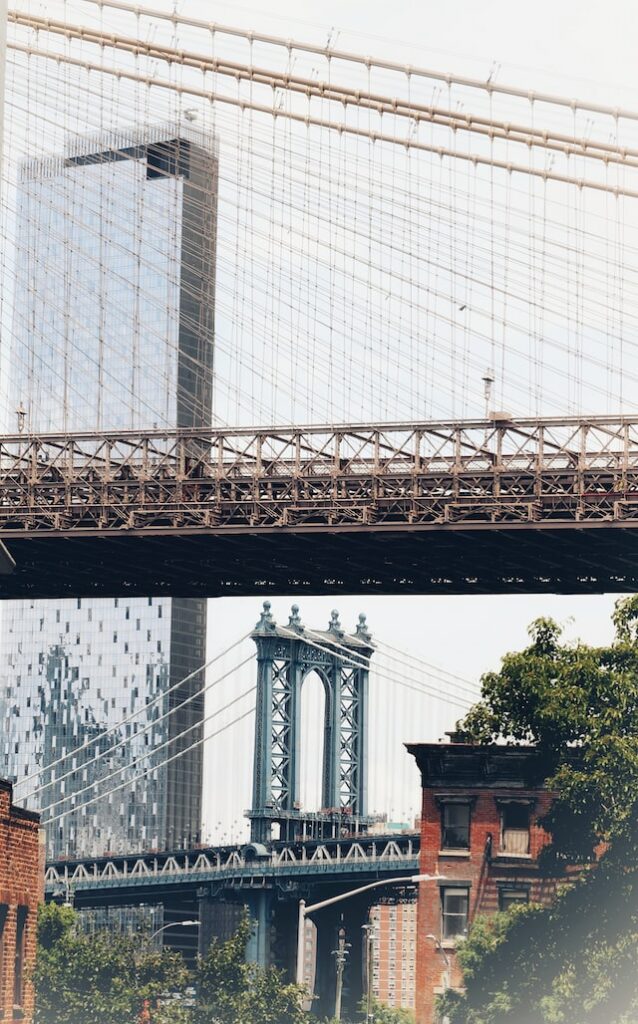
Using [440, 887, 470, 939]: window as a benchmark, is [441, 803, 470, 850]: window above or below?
above

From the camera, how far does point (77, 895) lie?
145750mm

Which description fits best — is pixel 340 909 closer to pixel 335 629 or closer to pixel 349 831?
pixel 349 831

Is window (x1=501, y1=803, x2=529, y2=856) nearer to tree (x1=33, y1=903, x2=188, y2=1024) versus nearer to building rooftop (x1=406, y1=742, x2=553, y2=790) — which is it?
building rooftop (x1=406, y1=742, x2=553, y2=790)

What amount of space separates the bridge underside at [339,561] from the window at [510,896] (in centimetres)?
1020

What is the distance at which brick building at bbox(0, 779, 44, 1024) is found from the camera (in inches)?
1344

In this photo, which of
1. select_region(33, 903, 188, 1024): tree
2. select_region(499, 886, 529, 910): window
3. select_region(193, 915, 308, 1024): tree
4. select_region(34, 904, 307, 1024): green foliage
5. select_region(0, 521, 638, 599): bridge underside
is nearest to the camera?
select_region(0, 521, 638, 599): bridge underside

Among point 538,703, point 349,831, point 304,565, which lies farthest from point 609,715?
point 349,831

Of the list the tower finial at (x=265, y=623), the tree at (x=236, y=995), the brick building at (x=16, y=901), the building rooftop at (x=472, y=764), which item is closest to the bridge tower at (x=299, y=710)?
the tower finial at (x=265, y=623)

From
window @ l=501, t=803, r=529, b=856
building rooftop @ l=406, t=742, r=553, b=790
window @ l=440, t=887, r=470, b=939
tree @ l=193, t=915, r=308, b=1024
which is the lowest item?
tree @ l=193, t=915, r=308, b=1024

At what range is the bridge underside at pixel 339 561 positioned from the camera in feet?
213

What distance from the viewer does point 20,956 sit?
35.9 meters

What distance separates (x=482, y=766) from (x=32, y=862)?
39223 mm

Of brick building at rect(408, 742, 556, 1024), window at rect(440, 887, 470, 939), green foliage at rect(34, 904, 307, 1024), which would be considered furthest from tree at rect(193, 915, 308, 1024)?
window at rect(440, 887, 470, 939)

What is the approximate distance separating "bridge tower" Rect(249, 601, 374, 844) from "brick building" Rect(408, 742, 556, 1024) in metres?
87.9
